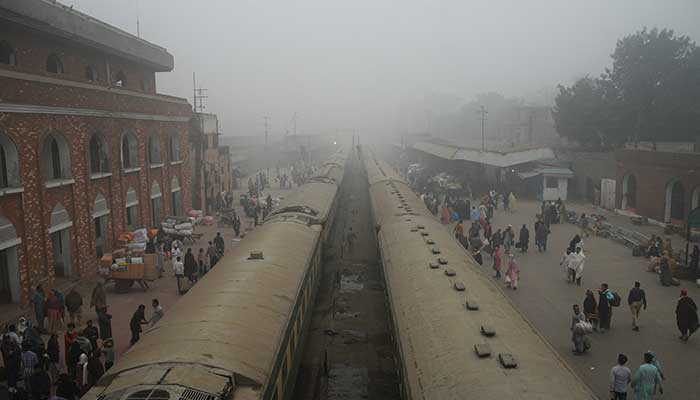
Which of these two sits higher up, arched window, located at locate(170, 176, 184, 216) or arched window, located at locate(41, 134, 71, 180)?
arched window, located at locate(41, 134, 71, 180)

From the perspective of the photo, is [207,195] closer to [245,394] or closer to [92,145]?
[92,145]

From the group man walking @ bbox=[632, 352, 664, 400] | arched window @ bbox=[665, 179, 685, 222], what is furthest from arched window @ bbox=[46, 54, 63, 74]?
arched window @ bbox=[665, 179, 685, 222]

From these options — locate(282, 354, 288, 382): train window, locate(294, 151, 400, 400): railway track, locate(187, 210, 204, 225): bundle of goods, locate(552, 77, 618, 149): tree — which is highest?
locate(552, 77, 618, 149): tree

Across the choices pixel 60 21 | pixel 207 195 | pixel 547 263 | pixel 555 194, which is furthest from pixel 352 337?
pixel 555 194

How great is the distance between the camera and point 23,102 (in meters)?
17.0

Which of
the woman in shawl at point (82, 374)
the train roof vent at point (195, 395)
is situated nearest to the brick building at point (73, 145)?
the woman in shawl at point (82, 374)

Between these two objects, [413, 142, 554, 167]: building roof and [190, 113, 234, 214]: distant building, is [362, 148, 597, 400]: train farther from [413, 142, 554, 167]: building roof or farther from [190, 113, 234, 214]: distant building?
[413, 142, 554, 167]: building roof

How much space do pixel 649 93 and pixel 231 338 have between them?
1759 inches

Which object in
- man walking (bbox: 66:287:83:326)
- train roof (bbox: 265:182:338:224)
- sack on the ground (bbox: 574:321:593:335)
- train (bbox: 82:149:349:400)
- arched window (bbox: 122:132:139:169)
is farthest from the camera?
arched window (bbox: 122:132:139:169)

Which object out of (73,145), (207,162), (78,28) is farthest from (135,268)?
(207,162)

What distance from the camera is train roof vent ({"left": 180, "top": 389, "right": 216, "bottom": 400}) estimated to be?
6.13 metres

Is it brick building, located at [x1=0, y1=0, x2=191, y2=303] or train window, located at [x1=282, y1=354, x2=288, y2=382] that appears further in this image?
brick building, located at [x1=0, y1=0, x2=191, y2=303]

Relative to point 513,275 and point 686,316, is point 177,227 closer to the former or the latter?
point 513,275

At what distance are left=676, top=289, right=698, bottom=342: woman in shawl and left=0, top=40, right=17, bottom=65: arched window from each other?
2372 centimetres
